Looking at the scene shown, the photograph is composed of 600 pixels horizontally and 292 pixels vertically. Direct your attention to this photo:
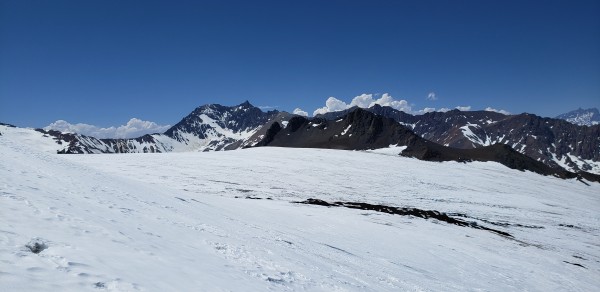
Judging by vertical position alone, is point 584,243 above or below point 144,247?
below

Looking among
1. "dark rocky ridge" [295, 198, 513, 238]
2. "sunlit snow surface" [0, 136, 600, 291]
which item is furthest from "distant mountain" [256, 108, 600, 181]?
"sunlit snow surface" [0, 136, 600, 291]

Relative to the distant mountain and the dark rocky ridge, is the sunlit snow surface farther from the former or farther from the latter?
the distant mountain

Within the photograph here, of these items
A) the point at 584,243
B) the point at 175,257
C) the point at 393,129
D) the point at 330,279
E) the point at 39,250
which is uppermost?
the point at 393,129

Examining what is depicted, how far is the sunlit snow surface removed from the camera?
9273 millimetres

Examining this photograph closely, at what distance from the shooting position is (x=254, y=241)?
16.4m

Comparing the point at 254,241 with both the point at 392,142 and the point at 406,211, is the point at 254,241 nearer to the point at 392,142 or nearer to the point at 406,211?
the point at 406,211

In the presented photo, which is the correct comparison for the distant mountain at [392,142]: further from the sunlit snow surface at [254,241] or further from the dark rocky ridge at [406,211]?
the sunlit snow surface at [254,241]

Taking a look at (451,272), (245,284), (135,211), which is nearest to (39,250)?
(245,284)

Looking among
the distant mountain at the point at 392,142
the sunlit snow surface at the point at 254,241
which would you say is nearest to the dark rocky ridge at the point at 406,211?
the sunlit snow surface at the point at 254,241

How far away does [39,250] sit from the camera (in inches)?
356

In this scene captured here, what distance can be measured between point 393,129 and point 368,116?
14.7 m

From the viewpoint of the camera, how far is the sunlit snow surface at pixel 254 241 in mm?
9273

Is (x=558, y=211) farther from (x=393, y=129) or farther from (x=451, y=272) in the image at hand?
(x=393, y=129)

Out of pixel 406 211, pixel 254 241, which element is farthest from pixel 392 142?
pixel 254 241
